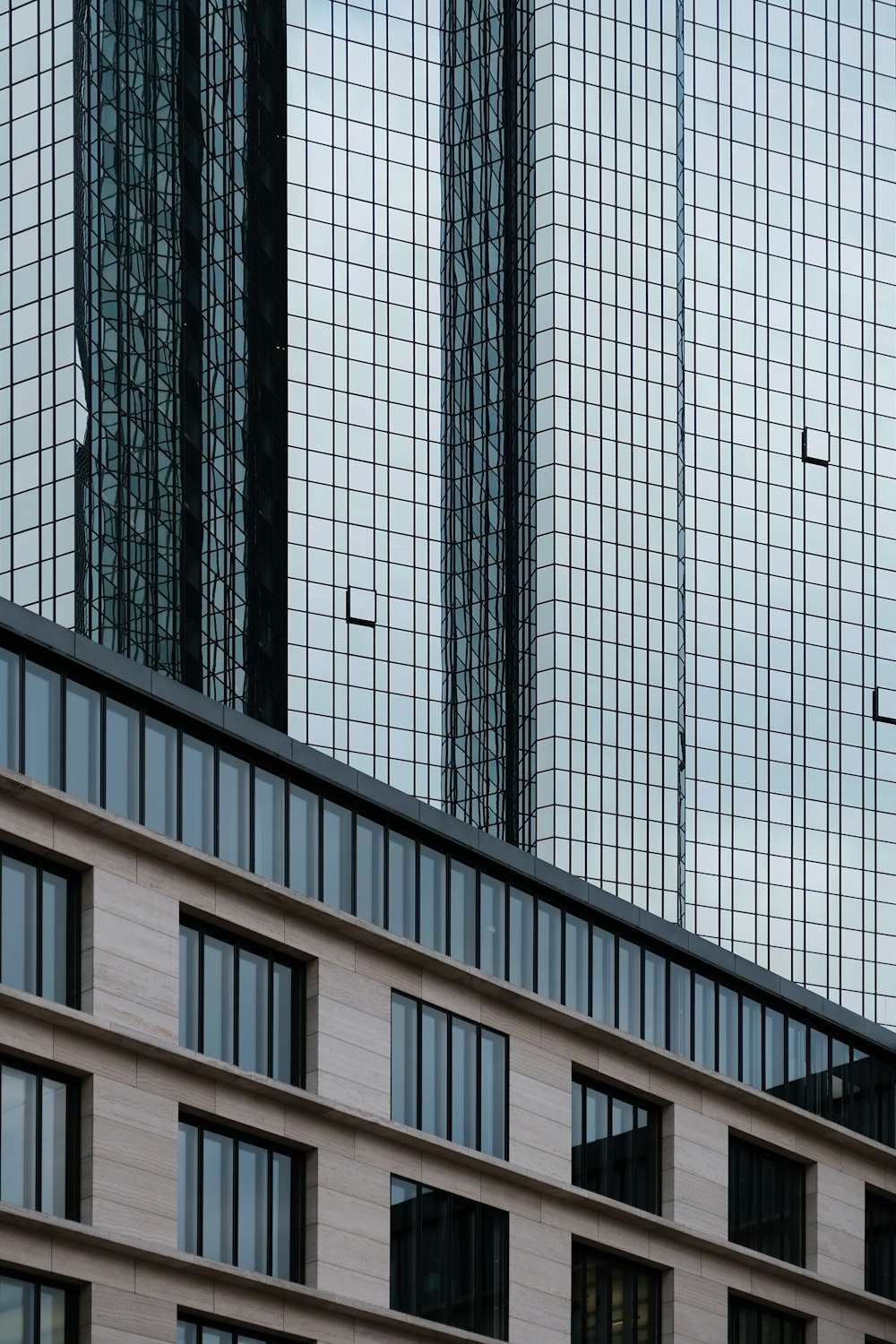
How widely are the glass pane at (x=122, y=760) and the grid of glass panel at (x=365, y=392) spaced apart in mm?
82594

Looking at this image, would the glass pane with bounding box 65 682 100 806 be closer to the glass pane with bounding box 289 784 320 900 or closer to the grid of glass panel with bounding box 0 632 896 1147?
the grid of glass panel with bounding box 0 632 896 1147

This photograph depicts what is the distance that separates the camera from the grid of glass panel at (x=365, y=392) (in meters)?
142

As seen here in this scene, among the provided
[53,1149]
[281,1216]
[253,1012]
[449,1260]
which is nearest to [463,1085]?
[449,1260]

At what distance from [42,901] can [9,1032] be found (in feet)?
10.3

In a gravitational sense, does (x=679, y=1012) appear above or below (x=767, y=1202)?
above

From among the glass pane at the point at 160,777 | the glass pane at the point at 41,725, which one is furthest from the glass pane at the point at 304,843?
the glass pane at the point at 41,725

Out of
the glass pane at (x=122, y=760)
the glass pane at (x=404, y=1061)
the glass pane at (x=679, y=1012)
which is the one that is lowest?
the glass pane at (x=404, y=1061)

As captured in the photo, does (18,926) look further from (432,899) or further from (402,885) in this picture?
(432,899)

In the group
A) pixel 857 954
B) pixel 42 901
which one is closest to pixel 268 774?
pixel 42 901

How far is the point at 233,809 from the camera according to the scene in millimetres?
59000

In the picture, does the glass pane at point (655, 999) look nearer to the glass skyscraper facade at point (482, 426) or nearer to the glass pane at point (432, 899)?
the glass pane at point (432, 899)

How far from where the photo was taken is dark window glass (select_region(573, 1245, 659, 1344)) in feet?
214

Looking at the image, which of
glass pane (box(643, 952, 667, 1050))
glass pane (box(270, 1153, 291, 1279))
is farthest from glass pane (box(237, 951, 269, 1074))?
glass pane (box(643, 952, 667, 1050))

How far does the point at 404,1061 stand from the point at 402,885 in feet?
13.4
